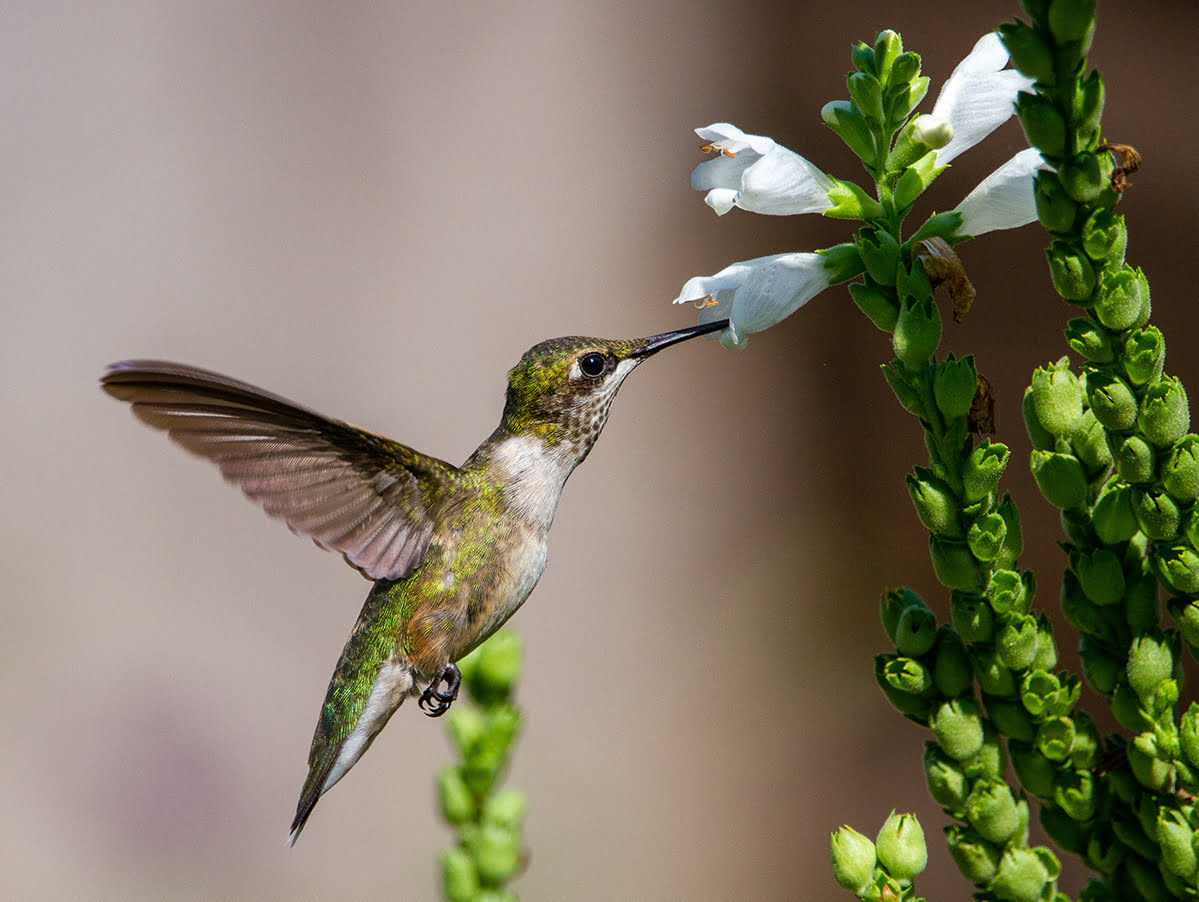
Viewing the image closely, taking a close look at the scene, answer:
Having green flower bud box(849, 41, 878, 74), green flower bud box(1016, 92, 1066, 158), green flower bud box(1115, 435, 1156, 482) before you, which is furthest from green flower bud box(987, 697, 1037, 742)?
green flower bud box(849, 41, 878, 74)

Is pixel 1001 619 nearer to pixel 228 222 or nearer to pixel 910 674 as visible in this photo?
pixel 910 674

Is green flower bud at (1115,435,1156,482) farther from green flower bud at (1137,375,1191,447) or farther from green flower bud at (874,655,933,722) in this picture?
green flower bud at (874,655,933,722)

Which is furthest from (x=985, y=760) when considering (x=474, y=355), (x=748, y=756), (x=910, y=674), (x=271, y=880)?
(x=748, y=756)

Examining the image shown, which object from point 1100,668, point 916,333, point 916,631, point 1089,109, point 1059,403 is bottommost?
point 1100,668

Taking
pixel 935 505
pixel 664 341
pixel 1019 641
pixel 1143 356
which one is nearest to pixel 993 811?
pixel 1019 641

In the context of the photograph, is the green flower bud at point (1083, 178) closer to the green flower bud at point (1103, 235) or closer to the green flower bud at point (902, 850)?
the green flower bud at point (1103, 235)

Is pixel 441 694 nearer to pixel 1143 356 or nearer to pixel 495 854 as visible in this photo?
pixel 495 854

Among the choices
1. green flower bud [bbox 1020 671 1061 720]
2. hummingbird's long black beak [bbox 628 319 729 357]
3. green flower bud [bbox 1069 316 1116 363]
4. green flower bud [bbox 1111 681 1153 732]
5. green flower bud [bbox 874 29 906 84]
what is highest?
green flower bud [bbox 874 29 906 84]
